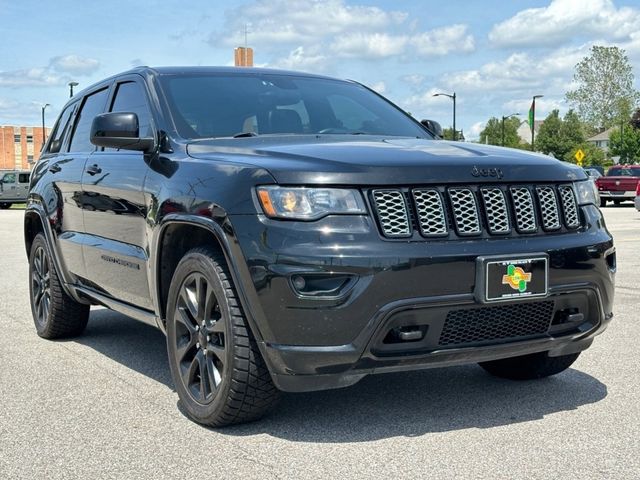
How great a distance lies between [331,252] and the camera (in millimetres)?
3428

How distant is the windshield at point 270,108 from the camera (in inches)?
185

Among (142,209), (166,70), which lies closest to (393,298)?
(142,209)

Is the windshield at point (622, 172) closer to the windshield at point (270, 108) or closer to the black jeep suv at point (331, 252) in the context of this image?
the windshield at point (270, 108)

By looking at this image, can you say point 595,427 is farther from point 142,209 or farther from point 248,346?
point 142,209

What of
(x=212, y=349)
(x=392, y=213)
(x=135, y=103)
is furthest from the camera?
(x=135, y=103)

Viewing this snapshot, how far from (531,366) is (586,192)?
1.08 meters

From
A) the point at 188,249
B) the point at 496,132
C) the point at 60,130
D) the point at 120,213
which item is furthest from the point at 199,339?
the point at 496,132

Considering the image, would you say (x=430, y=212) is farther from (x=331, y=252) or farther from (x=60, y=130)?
(x=60, y=130)

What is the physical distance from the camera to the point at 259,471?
11.1 ft

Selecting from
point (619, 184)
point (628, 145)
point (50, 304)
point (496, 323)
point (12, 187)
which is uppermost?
point (496, 323)

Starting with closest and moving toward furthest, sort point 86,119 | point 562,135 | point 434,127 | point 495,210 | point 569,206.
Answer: point 495,210
point 569,206
point 434,127
point 86,119
point 562,135

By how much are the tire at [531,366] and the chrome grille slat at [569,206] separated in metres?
0.88

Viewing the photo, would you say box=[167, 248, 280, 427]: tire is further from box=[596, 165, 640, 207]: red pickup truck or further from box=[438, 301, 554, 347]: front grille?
box=[596, 165, 640, 207]: red pickup truck

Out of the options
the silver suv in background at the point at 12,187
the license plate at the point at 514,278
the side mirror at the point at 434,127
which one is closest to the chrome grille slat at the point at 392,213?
the license plate at the point at 514,278
